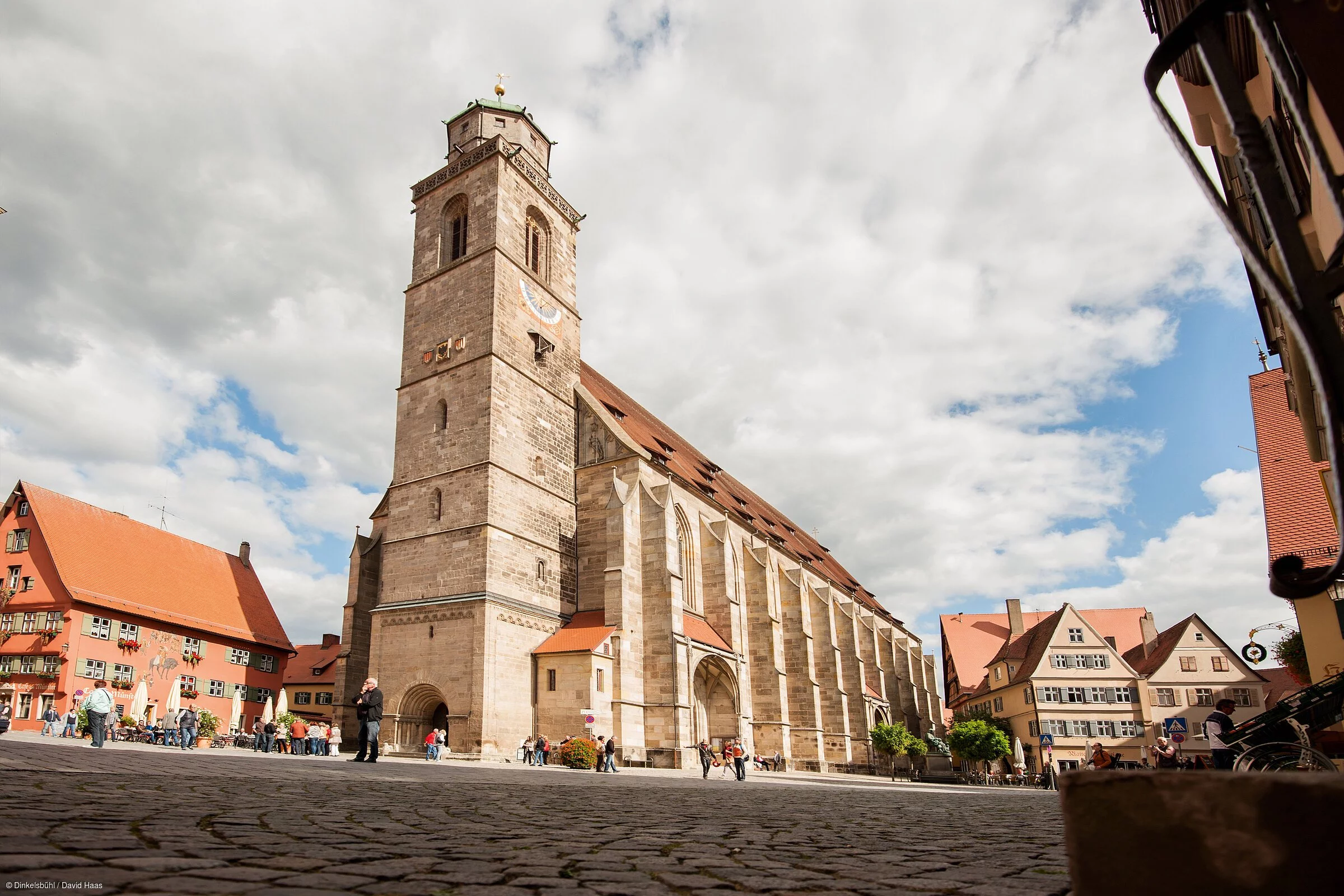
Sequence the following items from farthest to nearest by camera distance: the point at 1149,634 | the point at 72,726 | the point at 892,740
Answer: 1. the point at 1149,634
2. the point at 892,740
3. the point at 72,726

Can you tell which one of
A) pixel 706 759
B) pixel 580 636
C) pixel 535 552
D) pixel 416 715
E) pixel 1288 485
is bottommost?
pixel 706 759

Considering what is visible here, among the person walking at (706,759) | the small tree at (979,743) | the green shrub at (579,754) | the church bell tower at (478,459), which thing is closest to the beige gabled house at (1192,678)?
the small tree at (979,743)

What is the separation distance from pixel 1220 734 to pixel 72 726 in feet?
107

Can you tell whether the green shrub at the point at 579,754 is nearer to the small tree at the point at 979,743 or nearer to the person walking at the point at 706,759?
the person walking at the point at 706,759

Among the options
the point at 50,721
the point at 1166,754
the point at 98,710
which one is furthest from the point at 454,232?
the point at 1166,754

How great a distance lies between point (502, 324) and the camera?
28.9 m

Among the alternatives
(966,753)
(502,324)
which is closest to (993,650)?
(966,753)

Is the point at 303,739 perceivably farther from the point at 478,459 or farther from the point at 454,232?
the point at 454,232

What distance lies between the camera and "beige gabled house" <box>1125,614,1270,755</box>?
41.1 meters

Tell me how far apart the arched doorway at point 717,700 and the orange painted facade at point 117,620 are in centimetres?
1793

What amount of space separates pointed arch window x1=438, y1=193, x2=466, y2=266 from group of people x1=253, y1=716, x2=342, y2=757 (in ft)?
53.2

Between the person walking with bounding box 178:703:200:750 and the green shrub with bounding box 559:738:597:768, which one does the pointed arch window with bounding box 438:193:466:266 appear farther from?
the green shrub with bounding box 559:738:597:768

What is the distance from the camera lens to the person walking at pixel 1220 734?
970 centimetres

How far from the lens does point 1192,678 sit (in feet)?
138
